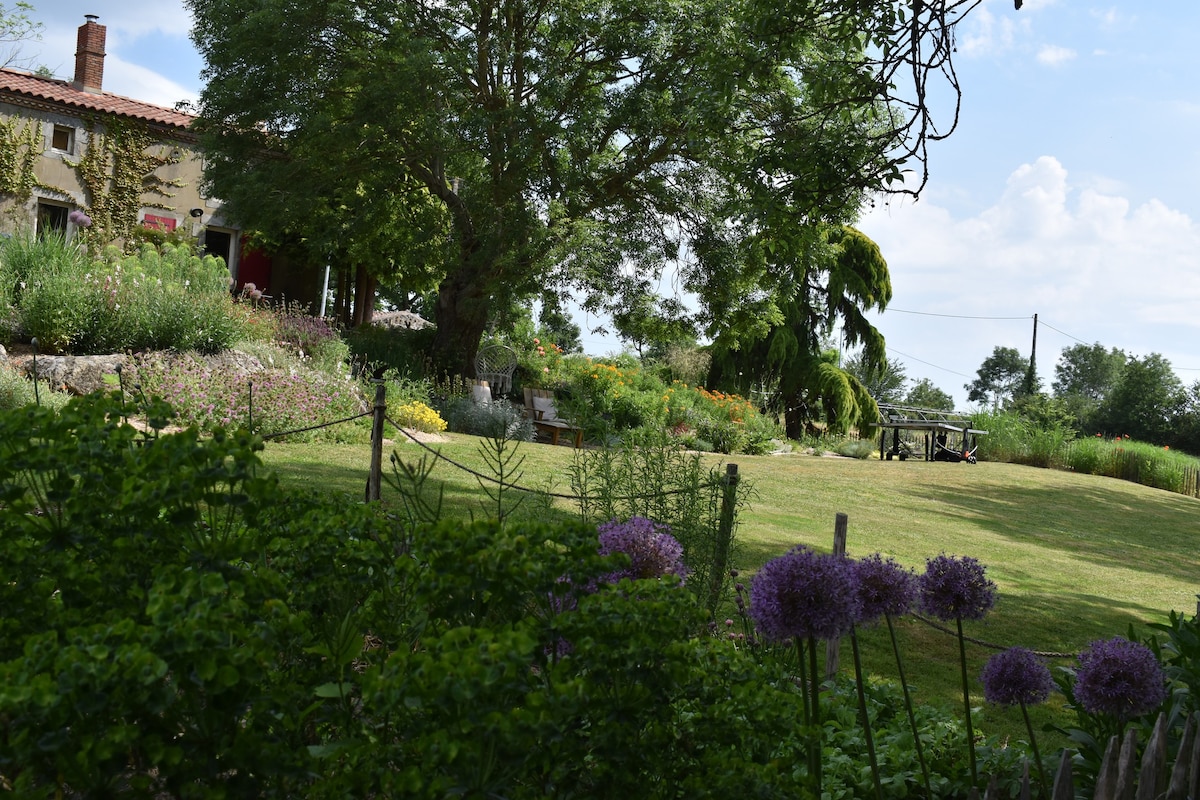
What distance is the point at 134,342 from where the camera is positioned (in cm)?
1169

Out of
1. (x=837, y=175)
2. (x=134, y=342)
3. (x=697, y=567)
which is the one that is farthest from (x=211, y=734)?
(x=134, y=342)

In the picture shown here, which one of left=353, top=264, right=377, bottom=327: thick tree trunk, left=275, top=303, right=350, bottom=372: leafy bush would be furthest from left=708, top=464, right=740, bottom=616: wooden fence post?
left=353, top=264, right=377, bottom=327: thick tree trunk

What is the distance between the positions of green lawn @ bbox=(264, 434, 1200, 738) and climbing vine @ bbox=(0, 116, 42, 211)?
13.3 metres

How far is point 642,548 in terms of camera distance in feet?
9.51

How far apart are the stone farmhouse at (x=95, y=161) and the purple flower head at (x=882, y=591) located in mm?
19875

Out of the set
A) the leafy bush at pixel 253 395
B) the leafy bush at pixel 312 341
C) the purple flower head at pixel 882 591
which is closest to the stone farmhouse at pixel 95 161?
the leafy bush at pixel 312 341

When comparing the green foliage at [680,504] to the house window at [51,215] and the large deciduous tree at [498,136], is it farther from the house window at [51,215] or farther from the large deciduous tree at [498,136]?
the house window at [51,215]

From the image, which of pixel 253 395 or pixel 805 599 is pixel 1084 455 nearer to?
pixel 253 395

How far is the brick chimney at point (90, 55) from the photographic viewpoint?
2230 centimetres

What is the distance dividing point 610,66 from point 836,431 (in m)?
10.8

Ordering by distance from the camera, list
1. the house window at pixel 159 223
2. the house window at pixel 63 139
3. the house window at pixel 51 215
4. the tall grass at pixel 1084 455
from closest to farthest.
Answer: the tall grass at pixel 1084 455, the house window at pixel 63 139, the house window at pixel 51 215, the house window at pixel 159 223

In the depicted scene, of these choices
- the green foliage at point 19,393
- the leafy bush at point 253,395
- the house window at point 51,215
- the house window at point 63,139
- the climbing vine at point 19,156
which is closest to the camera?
the green foliage at point 19,393

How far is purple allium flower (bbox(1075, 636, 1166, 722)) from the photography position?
7.77ft

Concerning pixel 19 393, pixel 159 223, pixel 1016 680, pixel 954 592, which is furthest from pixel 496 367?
pixel 1016 680
